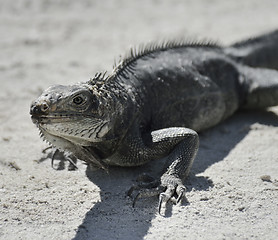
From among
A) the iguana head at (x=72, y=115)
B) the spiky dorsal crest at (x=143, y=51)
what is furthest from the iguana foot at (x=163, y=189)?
the spiky dorsal crest at (x=143, y=51)

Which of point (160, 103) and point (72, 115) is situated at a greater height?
point (72, 115)

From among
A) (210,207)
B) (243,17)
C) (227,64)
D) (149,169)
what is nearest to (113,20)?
(243,17)

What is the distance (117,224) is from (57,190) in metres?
1.00

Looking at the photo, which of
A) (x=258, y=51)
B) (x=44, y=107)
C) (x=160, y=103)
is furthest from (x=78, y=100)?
(x=258, y=51)

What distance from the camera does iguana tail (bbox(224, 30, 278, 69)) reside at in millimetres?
7000

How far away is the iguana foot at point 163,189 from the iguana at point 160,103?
11mm

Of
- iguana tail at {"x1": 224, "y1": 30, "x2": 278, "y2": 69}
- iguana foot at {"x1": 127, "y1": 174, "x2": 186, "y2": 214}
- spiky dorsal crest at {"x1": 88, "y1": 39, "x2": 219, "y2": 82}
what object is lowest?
iguana foot at {"x1": 127, "y1": 174, "x2": 186, "y2": 214}

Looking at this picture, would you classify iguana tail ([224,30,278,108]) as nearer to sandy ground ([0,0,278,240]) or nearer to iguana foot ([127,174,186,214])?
sandy ground ([0,0,278,240])

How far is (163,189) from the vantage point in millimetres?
4711

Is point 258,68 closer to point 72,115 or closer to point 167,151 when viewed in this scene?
point 167,151

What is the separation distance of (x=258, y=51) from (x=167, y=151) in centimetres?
312

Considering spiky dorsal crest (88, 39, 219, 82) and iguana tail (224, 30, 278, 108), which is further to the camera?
iguana tail (224, 30, 278, 108)

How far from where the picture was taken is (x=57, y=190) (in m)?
4.93

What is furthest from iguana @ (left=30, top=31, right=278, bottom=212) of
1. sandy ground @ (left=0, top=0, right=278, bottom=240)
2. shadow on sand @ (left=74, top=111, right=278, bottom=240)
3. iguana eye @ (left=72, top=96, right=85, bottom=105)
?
sandy ground @ (left=0, top=0, right=278, bottom=240)
